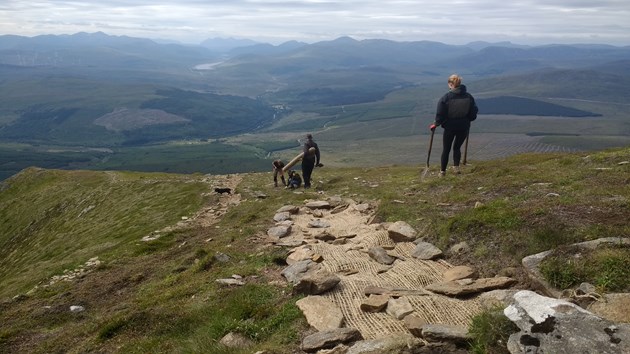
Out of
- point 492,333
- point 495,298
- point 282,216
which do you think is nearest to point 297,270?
point 495,298

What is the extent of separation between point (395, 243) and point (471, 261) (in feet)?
11.4

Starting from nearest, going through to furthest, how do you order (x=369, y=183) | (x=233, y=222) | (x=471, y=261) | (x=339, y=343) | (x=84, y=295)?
(x=339, y=343) < (x=471, y=261) < (x=84, y=295) < (x=233, y=222) < (x=369, y=183)

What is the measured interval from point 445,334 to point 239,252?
10618 mm

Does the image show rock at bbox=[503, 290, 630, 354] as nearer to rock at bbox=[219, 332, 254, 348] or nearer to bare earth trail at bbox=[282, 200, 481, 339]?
bare earth trail at bbox=[282, 200, 481, 339]

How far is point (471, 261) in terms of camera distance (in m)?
12.8

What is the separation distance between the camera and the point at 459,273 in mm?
Answer: 12070

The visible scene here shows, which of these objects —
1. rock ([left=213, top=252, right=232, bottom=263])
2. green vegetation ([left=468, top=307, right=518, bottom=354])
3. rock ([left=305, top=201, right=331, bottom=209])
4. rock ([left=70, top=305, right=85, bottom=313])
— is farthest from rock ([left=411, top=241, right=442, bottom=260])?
rock ([left=70, top=305, right=85, bottom=313])

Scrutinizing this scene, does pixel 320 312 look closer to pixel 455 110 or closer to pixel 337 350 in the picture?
pixel 337 350

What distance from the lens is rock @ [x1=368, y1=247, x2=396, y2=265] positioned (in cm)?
1427

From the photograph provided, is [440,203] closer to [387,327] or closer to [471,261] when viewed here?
[471,261]

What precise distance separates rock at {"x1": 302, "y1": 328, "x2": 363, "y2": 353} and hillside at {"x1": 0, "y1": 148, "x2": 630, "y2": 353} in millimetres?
437

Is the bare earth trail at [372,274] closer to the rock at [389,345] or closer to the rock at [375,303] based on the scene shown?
the rock at [375,303]

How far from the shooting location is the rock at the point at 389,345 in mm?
8156

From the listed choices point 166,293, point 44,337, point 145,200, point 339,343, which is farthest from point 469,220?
point 145,200
